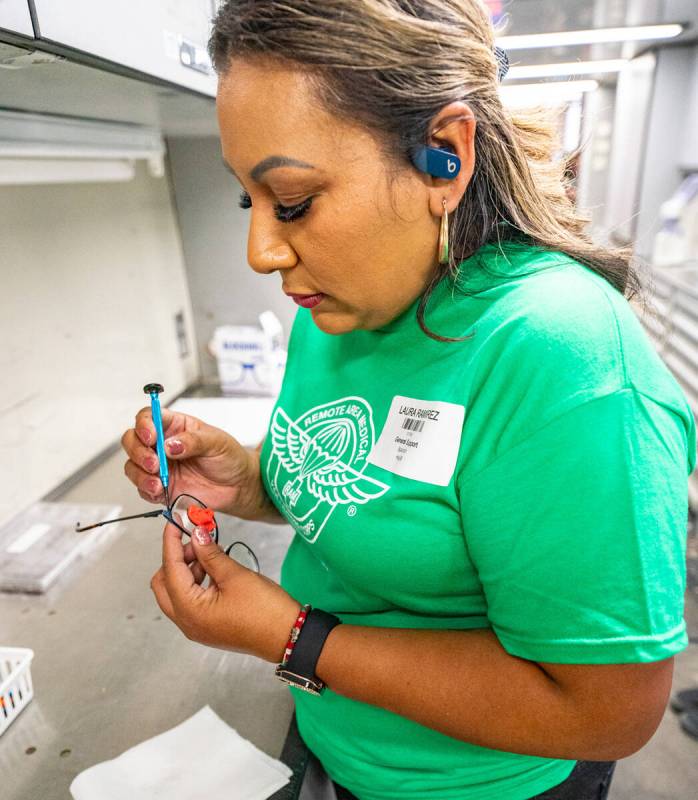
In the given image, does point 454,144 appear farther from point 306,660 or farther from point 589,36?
point 589,36

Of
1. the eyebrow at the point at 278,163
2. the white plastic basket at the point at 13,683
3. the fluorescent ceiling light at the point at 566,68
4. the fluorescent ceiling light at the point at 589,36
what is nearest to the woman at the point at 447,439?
the eyebrow at the point at 278,163

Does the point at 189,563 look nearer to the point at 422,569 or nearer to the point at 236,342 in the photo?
the point at 422,569

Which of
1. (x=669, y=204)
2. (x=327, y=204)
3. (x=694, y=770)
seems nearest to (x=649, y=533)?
(x=327, y=204)

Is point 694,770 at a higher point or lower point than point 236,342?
lower

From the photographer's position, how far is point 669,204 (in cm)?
285

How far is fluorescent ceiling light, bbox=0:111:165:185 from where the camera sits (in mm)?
962

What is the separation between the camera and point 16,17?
58cm

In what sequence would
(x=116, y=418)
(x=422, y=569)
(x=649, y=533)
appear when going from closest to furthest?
(x=649, y=533) < (x=422, y=569) < (x=116, y=418)

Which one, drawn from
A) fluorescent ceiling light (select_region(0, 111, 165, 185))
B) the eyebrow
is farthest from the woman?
fluorescent ceiling light (select_region(0, 111, 165, 185))

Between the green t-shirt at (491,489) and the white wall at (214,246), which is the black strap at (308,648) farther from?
the white wall at (214,246)

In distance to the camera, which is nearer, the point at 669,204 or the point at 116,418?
the point at 116,418

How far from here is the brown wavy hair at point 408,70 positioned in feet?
1.87

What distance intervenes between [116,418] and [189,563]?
48.1 inches

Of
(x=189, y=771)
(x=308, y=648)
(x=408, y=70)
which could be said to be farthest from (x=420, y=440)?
(x=189, y=771)
